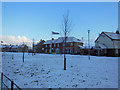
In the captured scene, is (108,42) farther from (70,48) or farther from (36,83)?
(36,83)

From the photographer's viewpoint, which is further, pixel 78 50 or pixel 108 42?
pixel 78 50

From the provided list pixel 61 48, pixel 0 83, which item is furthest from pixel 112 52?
pixel 0 83

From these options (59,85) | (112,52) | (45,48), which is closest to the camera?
(59,85)

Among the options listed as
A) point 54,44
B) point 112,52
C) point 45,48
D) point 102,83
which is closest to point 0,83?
point 102,83

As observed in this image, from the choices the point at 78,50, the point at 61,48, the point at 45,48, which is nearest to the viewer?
the point at 78,50

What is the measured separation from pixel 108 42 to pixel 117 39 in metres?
2.89

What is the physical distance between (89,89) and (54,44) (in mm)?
52893

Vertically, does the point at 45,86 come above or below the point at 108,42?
→ below

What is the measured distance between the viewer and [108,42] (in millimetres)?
36250

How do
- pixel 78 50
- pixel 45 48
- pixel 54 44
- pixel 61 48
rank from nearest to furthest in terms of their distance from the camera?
pixel 78 50
pixel 61 48
pixel 54 44
pixel 45 48

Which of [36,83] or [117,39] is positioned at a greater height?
[117,39]

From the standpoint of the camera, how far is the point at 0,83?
6672 mm

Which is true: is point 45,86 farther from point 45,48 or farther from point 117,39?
point 45,48

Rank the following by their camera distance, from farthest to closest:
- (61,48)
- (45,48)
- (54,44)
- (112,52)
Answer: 1. (45,48)
2. (54,44)
3. (61,48)
4. (112,52)
